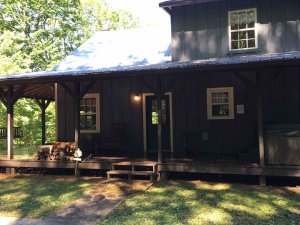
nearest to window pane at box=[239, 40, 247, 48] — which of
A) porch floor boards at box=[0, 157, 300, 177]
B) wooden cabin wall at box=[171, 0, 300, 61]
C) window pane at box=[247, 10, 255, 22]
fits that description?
wooden cabin wall at box=[171, 0, 300, 61]

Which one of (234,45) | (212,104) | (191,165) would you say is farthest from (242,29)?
(191,165)

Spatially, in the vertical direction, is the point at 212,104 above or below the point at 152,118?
above

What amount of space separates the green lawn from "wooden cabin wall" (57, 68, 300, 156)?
2.58 metres

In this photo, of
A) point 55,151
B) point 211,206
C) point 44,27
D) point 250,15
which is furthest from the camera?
point 44,27

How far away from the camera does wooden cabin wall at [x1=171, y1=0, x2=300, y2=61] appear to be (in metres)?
9.40

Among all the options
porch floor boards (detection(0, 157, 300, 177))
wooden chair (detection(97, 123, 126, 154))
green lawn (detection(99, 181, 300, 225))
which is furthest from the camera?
wooden chair (detection(97, 123, 126, 154))

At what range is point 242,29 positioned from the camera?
32.1 feet

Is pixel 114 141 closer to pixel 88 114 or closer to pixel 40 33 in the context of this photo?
pixel 88 114

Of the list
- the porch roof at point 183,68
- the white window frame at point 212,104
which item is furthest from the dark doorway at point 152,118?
the porch roof at point 183,68

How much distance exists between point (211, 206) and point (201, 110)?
4.64 m

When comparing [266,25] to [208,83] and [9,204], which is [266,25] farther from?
[9,204]

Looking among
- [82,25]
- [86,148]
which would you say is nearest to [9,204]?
[86,148]

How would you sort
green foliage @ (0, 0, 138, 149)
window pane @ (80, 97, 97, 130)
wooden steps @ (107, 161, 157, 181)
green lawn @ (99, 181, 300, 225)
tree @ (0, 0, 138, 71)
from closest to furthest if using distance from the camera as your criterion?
green lawn @ (99, 181, 300, 225) → wooden steps @ (107, 161, 157, 181) → window pane @ (80, 97, 97, 130) → green foliage @ (0, 0, 138, 149) → tree @ (0, 0, 138, 71)

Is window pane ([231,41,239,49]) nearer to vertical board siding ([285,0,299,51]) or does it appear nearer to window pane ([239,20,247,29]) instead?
window pane ([239,20,247,29])
